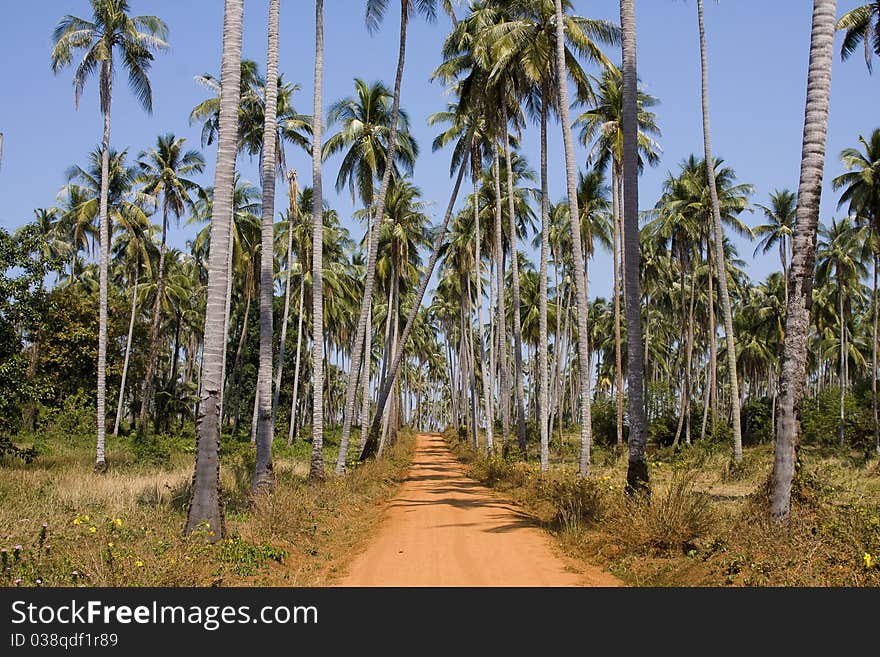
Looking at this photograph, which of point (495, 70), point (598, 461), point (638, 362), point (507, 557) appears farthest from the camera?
point (598, 461)

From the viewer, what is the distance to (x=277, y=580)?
8.59 meters

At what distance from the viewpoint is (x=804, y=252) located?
971 centimetres

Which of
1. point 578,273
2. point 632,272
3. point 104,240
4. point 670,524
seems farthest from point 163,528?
point 104,240

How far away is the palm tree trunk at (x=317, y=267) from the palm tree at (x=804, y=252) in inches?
454

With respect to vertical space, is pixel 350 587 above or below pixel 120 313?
below

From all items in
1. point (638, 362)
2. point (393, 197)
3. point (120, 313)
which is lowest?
point (638, 362)

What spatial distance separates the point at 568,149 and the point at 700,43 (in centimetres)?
1222

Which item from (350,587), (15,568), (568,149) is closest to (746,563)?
(350,587)

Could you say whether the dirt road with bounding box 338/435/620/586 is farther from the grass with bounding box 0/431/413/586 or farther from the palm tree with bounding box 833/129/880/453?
the palm tree with bounding box 833/129/880/453

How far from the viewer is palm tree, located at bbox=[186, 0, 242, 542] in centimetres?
1012

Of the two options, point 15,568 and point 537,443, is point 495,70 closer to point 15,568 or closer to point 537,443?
point 15,568

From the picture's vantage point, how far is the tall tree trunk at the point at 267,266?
50.1 feet

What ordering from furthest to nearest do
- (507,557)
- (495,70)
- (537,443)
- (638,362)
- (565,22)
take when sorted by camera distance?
1. (537,443)
2. (495,70)
3. (565,22)
4. (638,362)
5. (507,557)

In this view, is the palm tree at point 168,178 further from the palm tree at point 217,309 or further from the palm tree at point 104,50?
the palm tree at point 217,309
